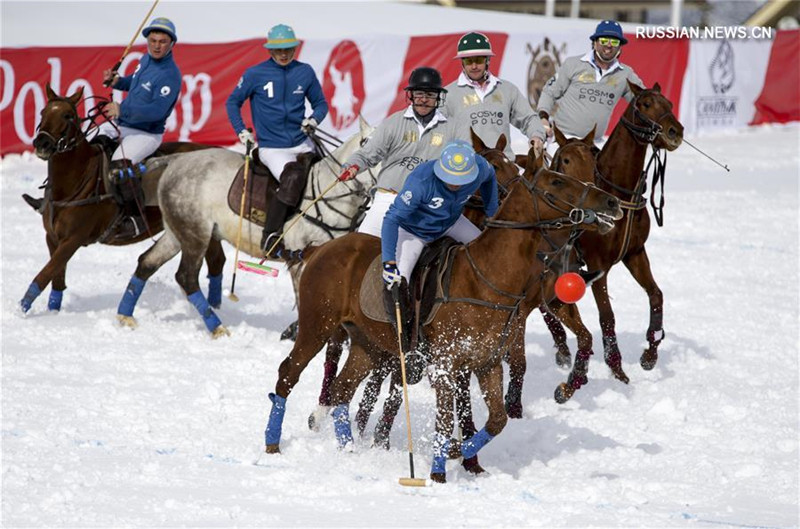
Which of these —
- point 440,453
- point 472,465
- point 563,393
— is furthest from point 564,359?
point 440,453

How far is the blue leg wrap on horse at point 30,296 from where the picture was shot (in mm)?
11055

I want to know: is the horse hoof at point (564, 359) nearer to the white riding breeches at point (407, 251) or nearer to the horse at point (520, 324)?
the horse at point (520, 324)

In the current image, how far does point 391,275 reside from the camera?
7.11m

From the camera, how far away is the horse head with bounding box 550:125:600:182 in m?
8.85

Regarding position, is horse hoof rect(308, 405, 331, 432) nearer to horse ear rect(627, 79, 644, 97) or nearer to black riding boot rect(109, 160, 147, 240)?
horse ear rect(627, 79, 644, 97)

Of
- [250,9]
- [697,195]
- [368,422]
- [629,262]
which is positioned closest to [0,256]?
[368,422]

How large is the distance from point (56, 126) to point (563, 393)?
544 centimetres

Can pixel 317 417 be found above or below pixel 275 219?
below

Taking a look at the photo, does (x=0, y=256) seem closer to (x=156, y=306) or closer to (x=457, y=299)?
(x=156, y=306)

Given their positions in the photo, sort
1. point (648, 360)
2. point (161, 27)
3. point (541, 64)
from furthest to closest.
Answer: point (541, 64)
point (161, 27)
point (648, 360)

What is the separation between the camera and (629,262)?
981 centimetres

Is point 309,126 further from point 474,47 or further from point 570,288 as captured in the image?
point 570,288

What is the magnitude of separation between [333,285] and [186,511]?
1.82 meters

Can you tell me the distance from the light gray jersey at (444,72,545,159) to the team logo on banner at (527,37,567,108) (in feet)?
44.5
